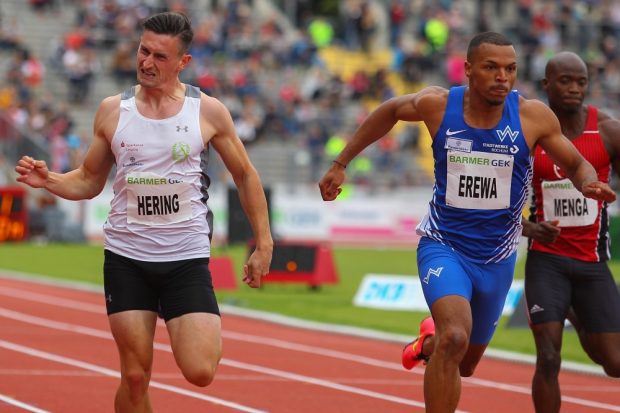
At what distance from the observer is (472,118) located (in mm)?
7785

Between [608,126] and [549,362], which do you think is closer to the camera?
[549,362]

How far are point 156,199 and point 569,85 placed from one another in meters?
2.92

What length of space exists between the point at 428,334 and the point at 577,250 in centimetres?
107

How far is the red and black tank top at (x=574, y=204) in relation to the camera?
342 inches

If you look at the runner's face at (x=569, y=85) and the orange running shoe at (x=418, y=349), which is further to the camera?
the runner's face at (x=569, y=85)

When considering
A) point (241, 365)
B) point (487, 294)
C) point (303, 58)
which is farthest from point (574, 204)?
point (303, 58)

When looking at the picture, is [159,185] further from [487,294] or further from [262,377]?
[262,377]

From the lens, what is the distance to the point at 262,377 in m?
11.9

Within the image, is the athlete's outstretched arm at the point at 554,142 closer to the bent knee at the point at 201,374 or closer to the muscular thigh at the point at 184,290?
the muscular thigh at the point at 184,290

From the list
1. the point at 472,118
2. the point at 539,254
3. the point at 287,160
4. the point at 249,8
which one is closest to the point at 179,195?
the point at 472,118

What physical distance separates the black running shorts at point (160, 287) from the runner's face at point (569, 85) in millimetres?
2761

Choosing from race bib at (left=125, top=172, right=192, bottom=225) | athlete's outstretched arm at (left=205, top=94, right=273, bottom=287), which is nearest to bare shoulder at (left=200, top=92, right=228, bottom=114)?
athlete's outstretched arm at (left=205, top=94, right=273, bottom=287)

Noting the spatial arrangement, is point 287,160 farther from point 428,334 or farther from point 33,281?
point 428,334

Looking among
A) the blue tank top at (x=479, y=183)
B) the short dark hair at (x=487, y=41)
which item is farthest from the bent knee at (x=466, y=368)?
the short dark hair at (x=487, y=41)
